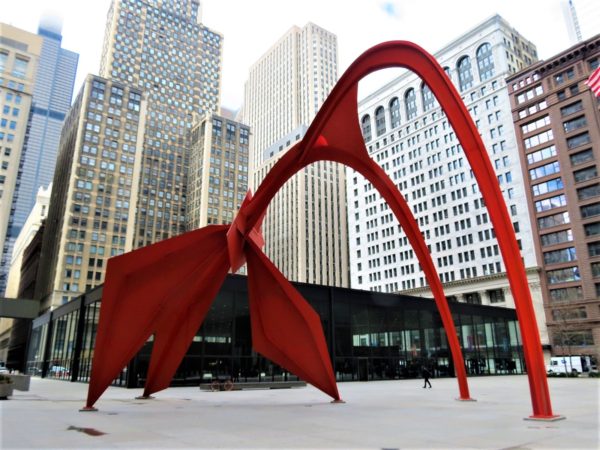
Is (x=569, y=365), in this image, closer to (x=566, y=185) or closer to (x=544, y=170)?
(x=566, y=185)

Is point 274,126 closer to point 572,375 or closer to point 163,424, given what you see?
point 572,375

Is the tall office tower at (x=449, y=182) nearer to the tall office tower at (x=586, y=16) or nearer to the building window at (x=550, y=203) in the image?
the building window at (x=550, y=203)

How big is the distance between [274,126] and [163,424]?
148838 mm

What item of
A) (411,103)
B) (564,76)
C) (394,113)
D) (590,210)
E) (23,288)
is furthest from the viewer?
(23,288)

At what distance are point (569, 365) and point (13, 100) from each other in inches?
3644

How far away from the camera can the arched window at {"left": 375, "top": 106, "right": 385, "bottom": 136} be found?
101938 mm

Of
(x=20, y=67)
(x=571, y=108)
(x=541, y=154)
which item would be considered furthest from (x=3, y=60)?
(x=571, y=108)

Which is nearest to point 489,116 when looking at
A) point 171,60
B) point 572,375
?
point 572,375

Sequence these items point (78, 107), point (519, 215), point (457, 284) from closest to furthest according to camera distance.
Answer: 1. point (519, 215)
2. point (457, 284)
3. point (78, 107)

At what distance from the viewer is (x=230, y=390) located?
25891 millimetres

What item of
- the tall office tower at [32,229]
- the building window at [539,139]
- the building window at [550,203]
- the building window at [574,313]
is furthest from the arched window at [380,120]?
the tall office tower at [32,229]

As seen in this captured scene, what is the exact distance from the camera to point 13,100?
77.8 meters

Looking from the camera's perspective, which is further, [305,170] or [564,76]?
[305,170]

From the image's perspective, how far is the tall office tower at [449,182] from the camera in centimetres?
7269
